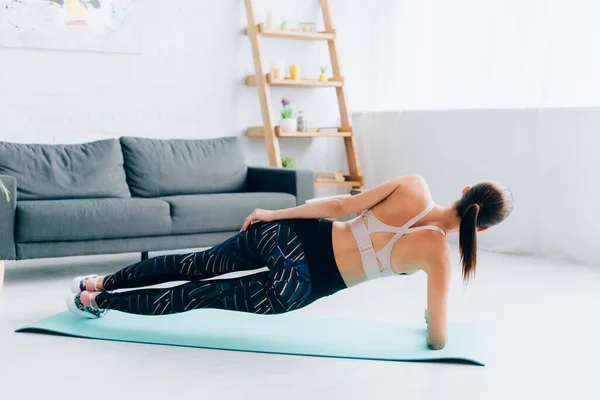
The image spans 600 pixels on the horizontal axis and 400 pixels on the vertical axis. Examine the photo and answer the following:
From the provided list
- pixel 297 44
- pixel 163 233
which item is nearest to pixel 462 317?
pixel 163 233

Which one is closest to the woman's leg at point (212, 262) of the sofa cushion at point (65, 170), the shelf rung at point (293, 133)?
the sofa cushion at point (65, 170)

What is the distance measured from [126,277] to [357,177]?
134 inches

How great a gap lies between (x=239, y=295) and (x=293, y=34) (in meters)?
3.46

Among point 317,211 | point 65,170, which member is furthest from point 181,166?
point 317,211

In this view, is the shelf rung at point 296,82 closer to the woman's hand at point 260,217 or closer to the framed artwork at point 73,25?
the framed artwork at point 73,25

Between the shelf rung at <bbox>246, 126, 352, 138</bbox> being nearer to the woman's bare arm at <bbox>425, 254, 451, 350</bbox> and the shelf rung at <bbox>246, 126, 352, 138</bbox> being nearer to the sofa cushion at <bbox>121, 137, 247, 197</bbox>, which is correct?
the sofa cushion at <bbox>121, 137, 247, 197</bbox>

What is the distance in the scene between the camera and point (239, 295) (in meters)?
2.77

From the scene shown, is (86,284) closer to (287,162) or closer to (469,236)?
(469,236)

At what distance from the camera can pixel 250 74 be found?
5953mm

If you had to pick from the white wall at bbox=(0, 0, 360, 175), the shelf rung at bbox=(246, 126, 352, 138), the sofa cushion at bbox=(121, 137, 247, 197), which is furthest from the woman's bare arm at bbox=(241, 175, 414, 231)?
the shelf rung at bbox=(246, 126, 352, 138)

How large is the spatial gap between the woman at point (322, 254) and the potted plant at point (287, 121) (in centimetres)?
304

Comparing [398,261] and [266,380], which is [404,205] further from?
[266,380]

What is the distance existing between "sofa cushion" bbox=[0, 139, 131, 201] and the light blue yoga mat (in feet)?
4.19

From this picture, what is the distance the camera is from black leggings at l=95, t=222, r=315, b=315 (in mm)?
2764
